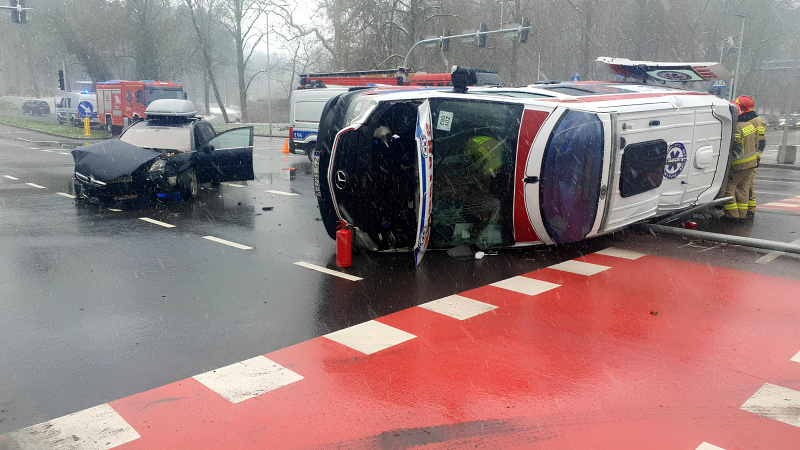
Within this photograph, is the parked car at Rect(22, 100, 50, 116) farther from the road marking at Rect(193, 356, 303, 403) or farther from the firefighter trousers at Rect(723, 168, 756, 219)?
the road marking at Rect(193, 356, 303, 403)

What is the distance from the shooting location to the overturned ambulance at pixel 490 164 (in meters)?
6.70

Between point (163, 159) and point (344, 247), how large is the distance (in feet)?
18.2

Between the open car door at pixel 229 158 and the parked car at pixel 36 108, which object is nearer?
the open car door at pixel 229 158

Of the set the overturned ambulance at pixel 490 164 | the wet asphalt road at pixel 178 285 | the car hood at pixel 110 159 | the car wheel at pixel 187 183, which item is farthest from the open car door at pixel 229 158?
the overturned ambulance at pixel 490 164

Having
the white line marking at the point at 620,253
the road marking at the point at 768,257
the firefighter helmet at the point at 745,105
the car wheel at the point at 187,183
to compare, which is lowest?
the white line marking at the point at 620,253

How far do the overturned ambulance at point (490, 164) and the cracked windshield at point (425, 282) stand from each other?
0.03 meters

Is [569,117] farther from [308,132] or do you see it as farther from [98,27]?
[98,27]

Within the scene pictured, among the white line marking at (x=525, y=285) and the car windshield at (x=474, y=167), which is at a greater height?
the car windshield at (x=474, y=167)

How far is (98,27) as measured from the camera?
159ft

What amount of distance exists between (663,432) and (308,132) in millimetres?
16414

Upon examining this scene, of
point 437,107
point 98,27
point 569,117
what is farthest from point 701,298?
point 98,27

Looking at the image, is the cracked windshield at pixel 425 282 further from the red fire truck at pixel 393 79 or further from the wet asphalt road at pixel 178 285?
the red fire truck at pixel 393 79

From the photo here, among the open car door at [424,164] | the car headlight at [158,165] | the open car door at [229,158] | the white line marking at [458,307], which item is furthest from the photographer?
the open car door at [229,158]

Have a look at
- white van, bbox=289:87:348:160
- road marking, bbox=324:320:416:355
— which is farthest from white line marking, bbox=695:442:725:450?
white van, bbox=289:87:348:160
